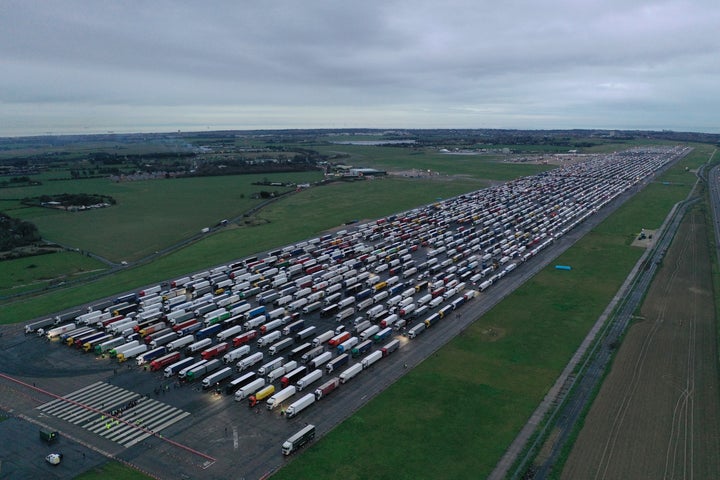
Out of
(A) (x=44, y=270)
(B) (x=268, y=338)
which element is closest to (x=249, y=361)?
(B) (x=268, y=338)

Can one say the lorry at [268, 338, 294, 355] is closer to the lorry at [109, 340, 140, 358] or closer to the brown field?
the lorry at [109, 340, 140, 358]

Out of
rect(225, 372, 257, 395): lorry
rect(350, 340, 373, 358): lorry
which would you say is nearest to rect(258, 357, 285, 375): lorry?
rect(225, 372, 257, 395): lorry

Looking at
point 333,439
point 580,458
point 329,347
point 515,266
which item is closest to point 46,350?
point 329,347

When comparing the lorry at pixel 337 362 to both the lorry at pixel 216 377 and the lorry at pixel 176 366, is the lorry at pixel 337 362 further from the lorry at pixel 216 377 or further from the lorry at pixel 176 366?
the lorry at pixel 176 366

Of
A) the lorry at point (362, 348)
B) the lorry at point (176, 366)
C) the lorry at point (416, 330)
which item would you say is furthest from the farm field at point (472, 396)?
the lorry at point (176, 366)

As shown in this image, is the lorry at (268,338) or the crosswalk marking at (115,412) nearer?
the crosswalk marking at (115,412)
